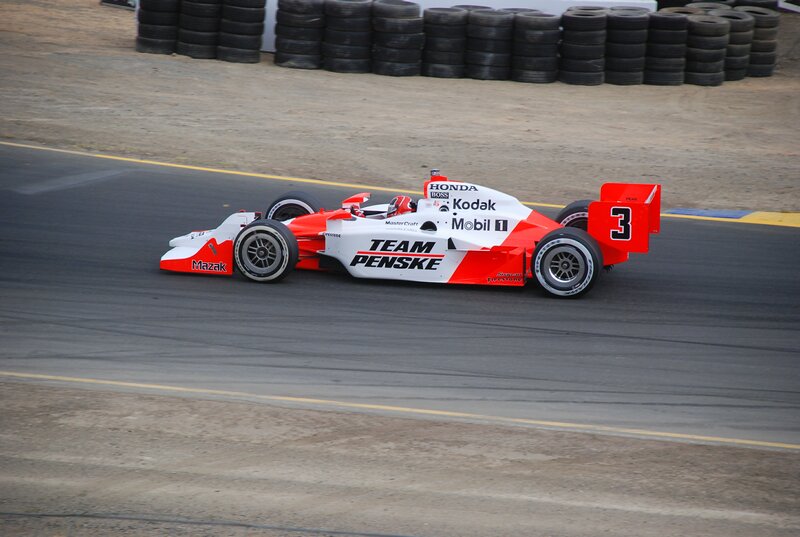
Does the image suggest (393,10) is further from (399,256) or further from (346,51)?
(399,256)

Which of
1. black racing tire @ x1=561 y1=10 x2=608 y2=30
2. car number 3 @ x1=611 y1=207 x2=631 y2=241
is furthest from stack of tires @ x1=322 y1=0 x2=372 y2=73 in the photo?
car number 3 @ x1=611 y1=207 x2=631 y2=241

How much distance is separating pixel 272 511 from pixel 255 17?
636 inches

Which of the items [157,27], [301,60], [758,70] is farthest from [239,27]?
[758,70]

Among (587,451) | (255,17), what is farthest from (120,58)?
(587,451)

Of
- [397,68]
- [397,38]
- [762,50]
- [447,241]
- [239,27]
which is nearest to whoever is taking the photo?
[447,241]

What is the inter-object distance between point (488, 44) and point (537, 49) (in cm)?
95

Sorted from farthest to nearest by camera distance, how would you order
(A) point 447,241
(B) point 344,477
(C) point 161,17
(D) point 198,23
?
(C) point 161,17
(D) point 198,23
(A) point 447,241
(B) point 344,477

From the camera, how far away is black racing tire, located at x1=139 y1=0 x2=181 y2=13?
20.5 meters

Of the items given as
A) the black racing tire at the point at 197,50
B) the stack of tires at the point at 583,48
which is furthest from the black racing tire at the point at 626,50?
the black racing tire at the point at 197,50

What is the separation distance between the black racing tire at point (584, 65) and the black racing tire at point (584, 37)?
0.36m

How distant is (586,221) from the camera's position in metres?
11.0

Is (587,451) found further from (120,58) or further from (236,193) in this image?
(120,58)

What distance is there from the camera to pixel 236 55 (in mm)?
21016

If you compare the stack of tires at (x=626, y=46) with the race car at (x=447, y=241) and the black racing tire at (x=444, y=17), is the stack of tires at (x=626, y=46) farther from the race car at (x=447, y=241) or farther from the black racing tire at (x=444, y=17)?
the race car at (x=447, y=241)
